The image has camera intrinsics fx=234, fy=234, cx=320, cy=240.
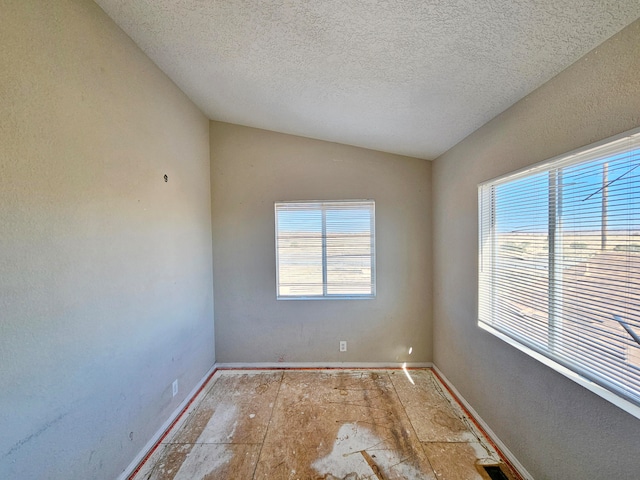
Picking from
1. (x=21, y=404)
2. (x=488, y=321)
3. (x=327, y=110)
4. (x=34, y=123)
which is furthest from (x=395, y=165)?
(x=21, y=404)

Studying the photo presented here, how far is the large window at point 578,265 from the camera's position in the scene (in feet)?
3.35

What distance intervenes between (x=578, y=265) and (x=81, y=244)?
2666 millimetres

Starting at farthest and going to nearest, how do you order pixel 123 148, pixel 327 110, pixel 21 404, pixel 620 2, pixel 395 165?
pixel 395 165 → pixel 327 110 → pixel 123 148 → pixel 21 404 → pixel 620 2

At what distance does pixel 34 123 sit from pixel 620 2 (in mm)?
2446

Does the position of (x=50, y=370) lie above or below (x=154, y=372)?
above

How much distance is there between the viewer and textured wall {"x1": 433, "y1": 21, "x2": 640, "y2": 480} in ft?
3.36

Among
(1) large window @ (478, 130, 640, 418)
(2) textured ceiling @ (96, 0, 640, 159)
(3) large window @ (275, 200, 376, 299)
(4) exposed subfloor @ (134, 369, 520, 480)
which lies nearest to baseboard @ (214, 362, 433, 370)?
(4) exposed subfloor @ (134, 369, 520, 480)

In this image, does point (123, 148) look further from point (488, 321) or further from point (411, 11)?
point (488, 321)

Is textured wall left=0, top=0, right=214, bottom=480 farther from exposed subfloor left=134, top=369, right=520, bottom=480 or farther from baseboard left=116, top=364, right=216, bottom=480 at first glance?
exposed subfloor left=134, top=369, right=520, bottom=480

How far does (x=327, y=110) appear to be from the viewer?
6.75ft

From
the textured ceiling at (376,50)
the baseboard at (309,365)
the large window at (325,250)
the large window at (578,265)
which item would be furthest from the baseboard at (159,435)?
the textured ceiling at (376,50)

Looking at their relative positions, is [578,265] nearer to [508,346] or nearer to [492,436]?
[508,346]

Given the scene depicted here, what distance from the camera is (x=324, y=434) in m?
1.87

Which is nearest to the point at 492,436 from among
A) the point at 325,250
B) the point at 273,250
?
the point at 325,250
